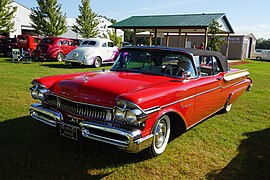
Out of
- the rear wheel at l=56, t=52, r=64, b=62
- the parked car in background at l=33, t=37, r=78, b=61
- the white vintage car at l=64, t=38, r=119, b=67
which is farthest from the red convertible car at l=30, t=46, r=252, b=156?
the rear wheel at l=56, t=52, r=64, b=62

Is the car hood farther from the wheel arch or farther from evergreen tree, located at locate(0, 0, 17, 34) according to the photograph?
evergreen tree, located at locate(0, 0, 17, 34)

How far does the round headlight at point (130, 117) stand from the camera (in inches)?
116

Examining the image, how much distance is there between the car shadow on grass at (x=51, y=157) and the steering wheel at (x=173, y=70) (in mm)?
1461

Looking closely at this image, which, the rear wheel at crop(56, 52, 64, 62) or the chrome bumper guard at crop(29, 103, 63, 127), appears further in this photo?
the rear wheel at crop(56, 52, 64, 62)

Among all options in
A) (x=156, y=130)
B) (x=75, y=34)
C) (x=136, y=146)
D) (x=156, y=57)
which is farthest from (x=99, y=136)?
(x=75, y=34)

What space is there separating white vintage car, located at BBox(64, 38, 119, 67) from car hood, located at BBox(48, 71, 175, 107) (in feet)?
32.8

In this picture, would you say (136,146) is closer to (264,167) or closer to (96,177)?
(96,177)

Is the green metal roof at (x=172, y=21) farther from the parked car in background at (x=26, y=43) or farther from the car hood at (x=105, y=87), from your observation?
the car hood at (x=105, y=87)

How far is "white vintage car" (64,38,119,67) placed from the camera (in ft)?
44.6

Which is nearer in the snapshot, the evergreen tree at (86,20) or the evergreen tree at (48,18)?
the evergreen tree at (48,18)

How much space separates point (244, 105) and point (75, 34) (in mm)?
31758

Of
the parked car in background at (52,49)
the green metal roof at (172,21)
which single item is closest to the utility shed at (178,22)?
the green metal roof at (172,21)

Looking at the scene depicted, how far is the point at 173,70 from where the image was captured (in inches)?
165

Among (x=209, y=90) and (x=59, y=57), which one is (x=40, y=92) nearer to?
(x=209, y=90)
